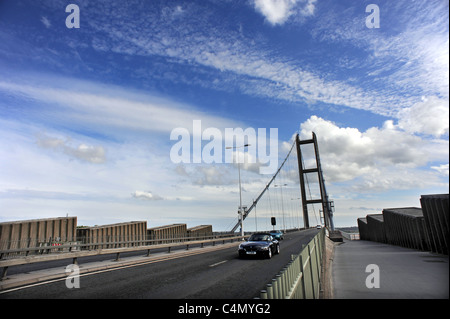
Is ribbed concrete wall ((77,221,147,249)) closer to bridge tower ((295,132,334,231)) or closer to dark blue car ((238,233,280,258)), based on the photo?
dark blue car ((238,233,280,258))

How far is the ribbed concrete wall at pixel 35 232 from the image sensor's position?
64.7ft

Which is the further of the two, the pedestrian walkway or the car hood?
the car hood

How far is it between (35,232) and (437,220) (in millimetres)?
26363

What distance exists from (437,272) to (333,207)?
210ft

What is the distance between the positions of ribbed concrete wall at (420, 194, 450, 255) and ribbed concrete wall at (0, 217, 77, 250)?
21.3 metres

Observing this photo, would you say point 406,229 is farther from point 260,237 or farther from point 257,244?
point 257,244

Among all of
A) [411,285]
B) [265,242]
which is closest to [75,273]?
[265,242]

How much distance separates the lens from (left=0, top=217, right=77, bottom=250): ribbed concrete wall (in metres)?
19.7

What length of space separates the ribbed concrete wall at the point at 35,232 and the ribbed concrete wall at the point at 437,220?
2130 cm

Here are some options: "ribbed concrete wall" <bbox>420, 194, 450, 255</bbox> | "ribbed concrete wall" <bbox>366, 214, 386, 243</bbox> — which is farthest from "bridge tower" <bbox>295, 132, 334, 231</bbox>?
"ribbed concrete wall" <bbox>420, 194, 450, 255</bbox>

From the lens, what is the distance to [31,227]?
2186cm

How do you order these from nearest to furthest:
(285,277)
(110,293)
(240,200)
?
1. (285,277)
2. (110,293)
3. (240,200)

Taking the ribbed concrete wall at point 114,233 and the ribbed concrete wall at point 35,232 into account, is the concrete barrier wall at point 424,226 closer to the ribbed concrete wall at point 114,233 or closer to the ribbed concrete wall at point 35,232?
the ribbed concrete wall at point 114,233
